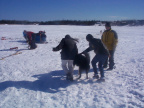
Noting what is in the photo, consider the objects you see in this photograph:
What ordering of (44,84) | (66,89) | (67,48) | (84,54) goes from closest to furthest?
(66,89) < (67,48) < (44,84) < (84,54)

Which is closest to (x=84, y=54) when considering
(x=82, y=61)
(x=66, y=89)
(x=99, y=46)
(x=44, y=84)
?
(x=82, y=61)

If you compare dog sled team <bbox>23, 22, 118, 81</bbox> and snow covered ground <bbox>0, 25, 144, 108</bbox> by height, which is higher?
dog sled team <bbox>23, 22, 118, 81</bbox>

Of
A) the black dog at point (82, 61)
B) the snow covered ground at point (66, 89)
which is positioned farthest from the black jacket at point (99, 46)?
the snow covered ground at point (66, 89)

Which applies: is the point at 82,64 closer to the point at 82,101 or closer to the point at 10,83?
the point at 82,101

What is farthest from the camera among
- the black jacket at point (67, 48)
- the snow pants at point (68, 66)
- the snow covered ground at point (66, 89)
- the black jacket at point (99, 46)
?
the snow pants at point (68, 66)

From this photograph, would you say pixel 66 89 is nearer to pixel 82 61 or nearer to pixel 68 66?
pixel 68 66

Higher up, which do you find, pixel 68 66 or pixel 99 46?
pixel 99 46

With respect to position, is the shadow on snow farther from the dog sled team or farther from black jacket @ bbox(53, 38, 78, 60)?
black jacket @ bbox(53, 38, 78, 60)

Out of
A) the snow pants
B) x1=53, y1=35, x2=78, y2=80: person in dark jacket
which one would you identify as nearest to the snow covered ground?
the snow pants

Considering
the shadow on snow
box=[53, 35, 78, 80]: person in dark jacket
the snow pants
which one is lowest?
the shadow on snow

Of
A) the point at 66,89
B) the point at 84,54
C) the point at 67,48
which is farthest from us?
the point at 84,54

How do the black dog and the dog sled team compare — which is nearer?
the dog sled team

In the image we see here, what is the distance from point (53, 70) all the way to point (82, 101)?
2518 millimetres

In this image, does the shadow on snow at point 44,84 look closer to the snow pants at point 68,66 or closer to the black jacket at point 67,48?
the snow pants at point 68,66
